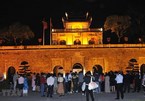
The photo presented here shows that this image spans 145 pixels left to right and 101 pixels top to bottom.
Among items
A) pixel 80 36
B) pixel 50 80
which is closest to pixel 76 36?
pixel 80 36

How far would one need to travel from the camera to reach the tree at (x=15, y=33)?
62.5 m

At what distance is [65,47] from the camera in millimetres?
54531

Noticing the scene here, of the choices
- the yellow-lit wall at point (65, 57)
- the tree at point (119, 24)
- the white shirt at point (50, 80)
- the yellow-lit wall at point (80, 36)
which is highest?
the tree at point (119, 24)

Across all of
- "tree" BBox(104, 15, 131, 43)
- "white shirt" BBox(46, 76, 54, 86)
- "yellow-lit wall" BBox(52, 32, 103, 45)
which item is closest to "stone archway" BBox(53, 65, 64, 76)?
"yellow-lit wall" BBox(52, 32, 103, 45)

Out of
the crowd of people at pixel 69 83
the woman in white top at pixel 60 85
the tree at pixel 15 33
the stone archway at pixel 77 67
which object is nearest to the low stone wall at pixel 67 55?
the stone archway at pixel 77 67

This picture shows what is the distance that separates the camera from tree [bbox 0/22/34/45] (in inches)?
2461

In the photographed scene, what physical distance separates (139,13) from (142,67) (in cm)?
756

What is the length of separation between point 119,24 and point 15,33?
14869 millimetres

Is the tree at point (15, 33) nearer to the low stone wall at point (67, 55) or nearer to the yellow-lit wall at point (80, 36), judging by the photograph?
the yellow-lit wall at point (80, 36)

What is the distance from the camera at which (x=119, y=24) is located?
63.8 m

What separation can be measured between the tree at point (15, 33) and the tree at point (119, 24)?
1162cm

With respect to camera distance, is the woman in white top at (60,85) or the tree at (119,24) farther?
the tree at (119,24)

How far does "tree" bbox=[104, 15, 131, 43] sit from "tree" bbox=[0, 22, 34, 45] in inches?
457

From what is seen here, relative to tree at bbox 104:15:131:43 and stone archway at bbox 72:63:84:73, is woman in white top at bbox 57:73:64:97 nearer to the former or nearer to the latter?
stone archway at bbox 72:63:84:73
